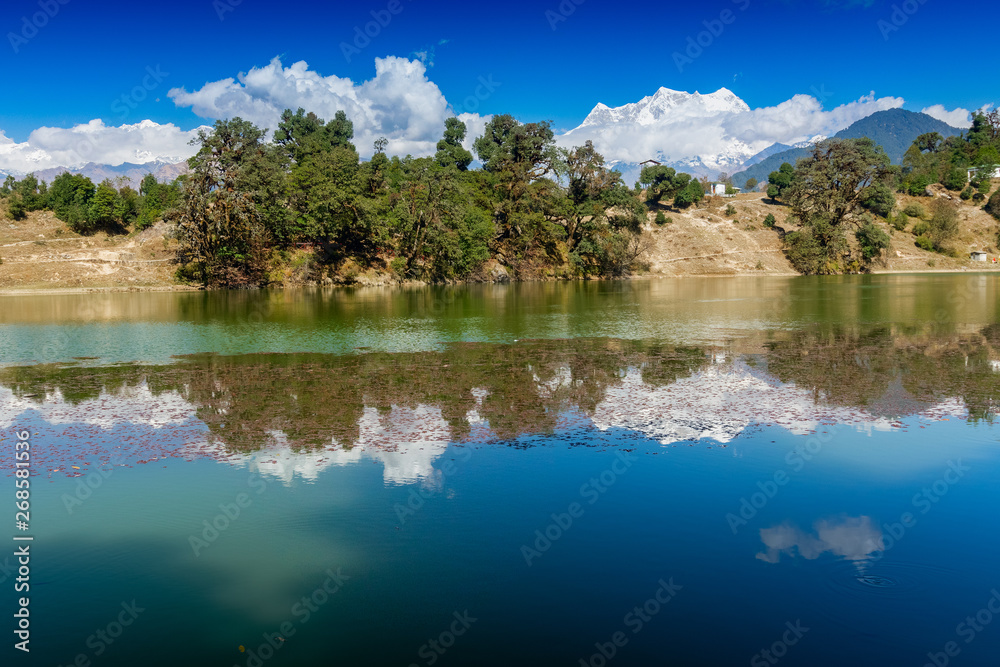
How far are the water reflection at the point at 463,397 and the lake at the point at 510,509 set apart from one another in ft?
0.49

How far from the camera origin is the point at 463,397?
22.6 m

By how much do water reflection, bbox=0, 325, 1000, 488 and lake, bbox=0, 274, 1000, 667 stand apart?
0.15 metres

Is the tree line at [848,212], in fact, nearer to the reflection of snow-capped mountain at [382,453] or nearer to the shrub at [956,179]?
the shrub at [956,179]

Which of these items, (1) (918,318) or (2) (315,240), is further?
(2) (315,240)

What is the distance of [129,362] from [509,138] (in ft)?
301

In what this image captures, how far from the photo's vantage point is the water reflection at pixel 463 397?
17.6m

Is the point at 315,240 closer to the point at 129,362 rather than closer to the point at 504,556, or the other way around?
the point at 129,362

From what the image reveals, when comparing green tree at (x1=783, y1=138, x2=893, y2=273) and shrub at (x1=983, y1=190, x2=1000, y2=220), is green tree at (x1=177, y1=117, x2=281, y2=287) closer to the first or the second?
green tree at (x1=783, y1=138, x2=893, y2=273)

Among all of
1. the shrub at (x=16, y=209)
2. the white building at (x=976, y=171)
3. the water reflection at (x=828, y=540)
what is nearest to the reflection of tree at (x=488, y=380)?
the water reflection at (x=828, y=540)

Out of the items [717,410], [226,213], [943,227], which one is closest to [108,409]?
[717,410]

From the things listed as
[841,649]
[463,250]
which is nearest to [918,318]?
[841,649]

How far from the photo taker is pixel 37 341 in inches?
1406

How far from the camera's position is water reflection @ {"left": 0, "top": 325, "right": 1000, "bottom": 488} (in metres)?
17.6

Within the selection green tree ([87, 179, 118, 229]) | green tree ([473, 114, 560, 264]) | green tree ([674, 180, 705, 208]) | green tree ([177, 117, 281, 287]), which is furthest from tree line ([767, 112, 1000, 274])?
green tree ([87, 179, 118, 229])
